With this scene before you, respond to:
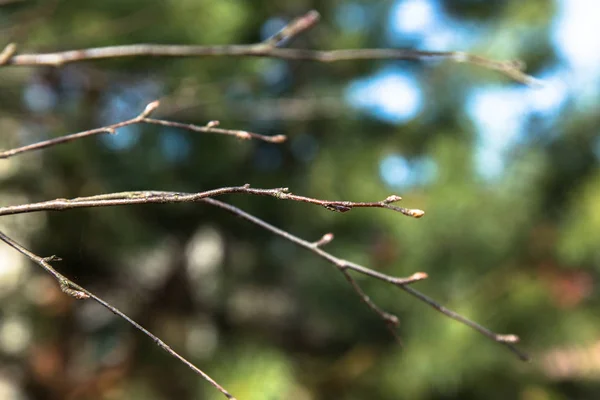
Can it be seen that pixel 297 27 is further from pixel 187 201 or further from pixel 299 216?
pixel 299 216

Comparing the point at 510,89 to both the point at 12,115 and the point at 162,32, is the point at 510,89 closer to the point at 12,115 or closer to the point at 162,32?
the point at 162,32

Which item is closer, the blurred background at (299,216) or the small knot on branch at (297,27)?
the small knot on branch at (297,27)

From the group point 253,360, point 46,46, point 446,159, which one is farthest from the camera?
point 446,159

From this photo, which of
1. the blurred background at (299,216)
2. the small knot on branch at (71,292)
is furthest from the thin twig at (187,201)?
the blurred background at (299,216)

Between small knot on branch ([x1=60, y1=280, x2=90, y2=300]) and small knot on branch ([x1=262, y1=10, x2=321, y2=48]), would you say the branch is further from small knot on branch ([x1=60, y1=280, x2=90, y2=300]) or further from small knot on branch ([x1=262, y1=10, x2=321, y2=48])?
small knot on branch ([x1=60, y1=280, x2=90, y2=300])

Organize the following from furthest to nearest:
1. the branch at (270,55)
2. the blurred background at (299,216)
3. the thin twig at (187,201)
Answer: the blurred background at (299,216) < the branch at (270,55) < the thin twig at (187,201)

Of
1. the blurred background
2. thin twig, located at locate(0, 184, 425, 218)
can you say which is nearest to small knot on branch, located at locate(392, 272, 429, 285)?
A: thin twig, located at locate(0, 184, 425, 218)

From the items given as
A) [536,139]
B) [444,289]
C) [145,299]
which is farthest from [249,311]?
[536,139]

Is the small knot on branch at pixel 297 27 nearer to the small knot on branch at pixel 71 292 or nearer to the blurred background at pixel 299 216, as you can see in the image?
the small knot on branch at pixel 71 292
